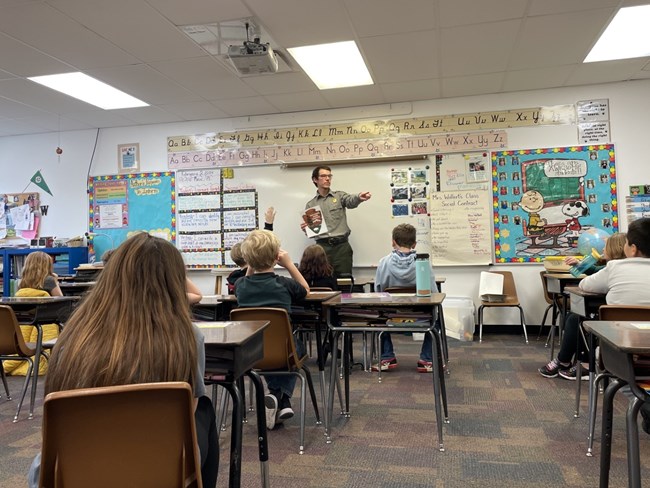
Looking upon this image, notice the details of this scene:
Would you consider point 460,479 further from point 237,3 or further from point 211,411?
point 237,3

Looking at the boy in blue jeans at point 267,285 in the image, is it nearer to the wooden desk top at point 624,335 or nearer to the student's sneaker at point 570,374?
the wooden desk top at point 624,335

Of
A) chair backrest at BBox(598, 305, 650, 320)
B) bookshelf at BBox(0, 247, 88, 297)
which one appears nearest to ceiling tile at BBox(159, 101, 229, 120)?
bookshelf at BBox(0, 247, 88, 297)

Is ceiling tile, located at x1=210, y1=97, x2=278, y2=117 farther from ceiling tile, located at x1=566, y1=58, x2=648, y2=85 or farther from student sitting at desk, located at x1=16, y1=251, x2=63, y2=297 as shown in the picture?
ceiling tile, located at x1=566, y1=58, x2=648, y2=85

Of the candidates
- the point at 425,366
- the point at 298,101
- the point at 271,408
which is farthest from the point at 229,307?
the point at 298,101

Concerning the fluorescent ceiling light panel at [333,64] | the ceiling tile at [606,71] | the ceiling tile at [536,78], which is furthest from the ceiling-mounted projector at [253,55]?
the ceiling tile at [606,71]

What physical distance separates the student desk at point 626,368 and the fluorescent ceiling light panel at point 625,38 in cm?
316

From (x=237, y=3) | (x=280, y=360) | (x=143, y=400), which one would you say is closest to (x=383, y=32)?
(x=237, y=3)

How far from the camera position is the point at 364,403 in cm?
314

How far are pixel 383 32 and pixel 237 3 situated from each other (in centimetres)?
120

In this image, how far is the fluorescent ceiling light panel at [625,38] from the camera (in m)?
3.78

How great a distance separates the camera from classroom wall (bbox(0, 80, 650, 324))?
529 cm

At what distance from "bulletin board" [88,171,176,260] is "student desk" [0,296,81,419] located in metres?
3.26

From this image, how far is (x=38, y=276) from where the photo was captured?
3.81 m

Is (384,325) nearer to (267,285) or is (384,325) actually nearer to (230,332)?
(267,285)
